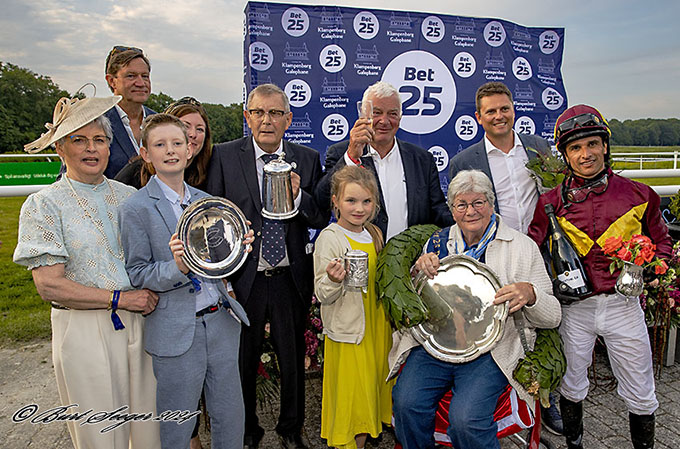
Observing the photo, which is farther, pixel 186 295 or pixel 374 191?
pixel 374 191

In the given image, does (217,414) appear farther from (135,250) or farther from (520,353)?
(520,353)

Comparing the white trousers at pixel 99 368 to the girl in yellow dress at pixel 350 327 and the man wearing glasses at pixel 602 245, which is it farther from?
the man wearing glasses at pixel 602 245

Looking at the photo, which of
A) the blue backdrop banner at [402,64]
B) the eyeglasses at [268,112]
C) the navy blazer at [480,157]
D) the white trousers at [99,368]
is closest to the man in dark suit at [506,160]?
the navy blazer at [480,157]

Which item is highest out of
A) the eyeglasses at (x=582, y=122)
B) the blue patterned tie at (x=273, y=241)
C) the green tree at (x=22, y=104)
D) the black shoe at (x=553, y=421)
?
the green tree at (x=22, y=104)

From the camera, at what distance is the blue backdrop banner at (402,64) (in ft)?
21.1

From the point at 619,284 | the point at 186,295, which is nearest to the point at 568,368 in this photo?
the point at 619,284

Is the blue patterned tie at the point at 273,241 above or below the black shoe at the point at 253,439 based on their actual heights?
above

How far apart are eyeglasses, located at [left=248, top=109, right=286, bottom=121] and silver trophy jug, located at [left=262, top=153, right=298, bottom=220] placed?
42cm

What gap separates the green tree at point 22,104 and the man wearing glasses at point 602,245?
1253 inches

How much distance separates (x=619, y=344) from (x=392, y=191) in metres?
1.81

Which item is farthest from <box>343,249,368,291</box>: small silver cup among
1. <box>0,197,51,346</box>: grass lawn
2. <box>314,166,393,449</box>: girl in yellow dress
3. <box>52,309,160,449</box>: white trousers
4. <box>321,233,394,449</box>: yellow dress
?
<box>0,197,51,346</box>: grass lawn

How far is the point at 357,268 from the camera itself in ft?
8.38

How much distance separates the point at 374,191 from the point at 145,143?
1402mm

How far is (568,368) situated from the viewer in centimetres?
299
